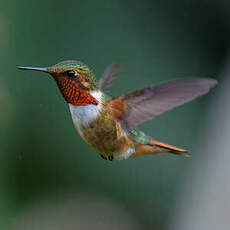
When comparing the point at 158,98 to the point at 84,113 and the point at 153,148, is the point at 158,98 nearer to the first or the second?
the point at 84,113

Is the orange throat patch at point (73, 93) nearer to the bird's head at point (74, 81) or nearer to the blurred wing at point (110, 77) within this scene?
the bird's head at point (74, 81)

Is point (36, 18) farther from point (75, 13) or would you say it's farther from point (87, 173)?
point (87, 173)

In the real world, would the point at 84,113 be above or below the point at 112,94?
above

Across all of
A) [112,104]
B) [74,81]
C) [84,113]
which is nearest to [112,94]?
A: [112,104]

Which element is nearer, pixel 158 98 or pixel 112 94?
pixel 158 98

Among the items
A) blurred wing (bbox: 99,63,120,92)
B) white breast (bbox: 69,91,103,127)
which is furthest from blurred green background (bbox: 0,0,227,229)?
white breast (bbox: 69,91,103,127)

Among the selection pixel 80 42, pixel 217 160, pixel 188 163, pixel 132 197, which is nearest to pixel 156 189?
pixel 132 197
